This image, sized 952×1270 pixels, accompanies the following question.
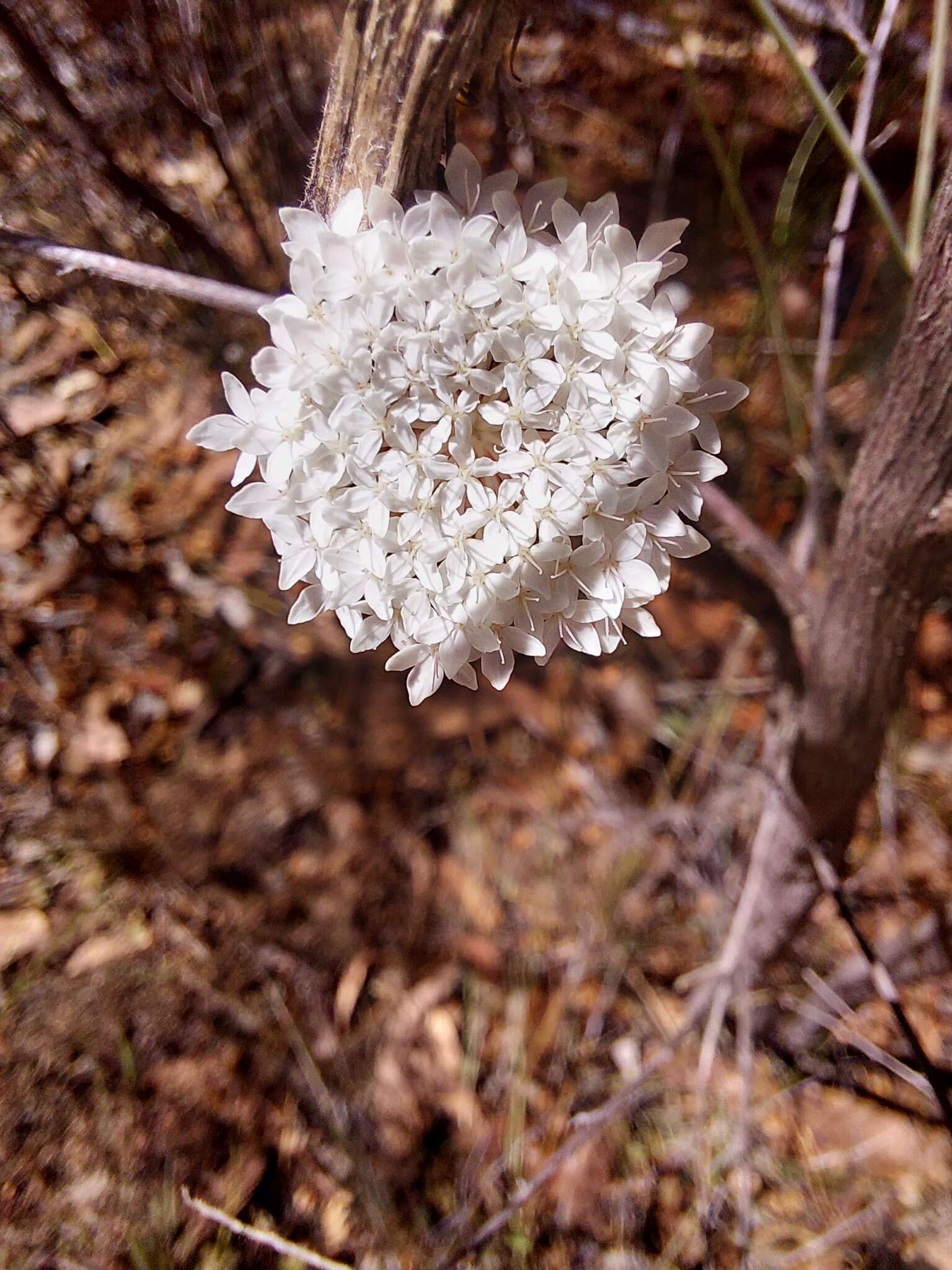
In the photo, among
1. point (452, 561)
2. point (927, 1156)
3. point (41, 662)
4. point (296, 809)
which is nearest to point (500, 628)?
point (452, 561)

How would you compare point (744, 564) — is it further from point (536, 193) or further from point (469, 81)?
point (469, 81)

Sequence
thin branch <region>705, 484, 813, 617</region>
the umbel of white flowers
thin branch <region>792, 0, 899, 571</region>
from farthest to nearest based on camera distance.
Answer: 1. thin branch <region>705, 484, 813, 617</region>
2. thin branch <region>792, 0, 899, 571</region>
3. the umbel of white flowers

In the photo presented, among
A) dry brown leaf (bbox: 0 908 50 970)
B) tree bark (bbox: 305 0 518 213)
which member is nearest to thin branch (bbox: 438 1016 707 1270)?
dry brown leaf (bbox: 0 908 50 970)

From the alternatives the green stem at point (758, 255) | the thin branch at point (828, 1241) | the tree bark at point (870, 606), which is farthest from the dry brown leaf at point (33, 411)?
the thin branch at point (828, 1241)

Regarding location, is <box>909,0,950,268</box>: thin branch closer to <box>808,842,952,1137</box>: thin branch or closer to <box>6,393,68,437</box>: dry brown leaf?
<box>808,842,952,1137</box>: thin branch

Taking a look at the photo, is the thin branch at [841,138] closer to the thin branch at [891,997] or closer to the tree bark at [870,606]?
the tree bark at [870,606]

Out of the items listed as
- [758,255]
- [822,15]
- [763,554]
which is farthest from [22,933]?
[822,15]
